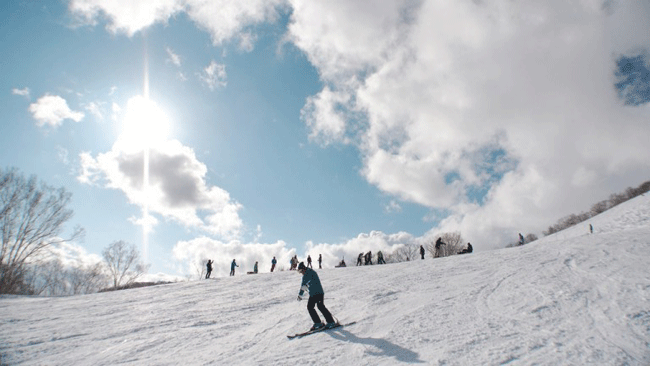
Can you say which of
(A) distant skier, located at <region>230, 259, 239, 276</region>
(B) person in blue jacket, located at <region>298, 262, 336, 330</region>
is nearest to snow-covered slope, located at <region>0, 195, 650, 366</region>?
(B) person in blue jacket, located at <region>298, 262, 336, 330</region>

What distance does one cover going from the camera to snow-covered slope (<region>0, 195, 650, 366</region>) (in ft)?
19.0

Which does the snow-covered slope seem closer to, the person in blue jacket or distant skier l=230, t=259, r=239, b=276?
the person in blue jacket

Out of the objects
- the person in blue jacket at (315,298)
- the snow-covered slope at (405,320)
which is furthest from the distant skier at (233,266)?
the person in blue jacket at (315,298)

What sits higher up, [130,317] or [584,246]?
[584,246]

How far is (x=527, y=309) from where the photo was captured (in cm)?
768

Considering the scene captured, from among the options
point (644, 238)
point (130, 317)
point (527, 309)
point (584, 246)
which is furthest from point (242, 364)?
point (644, 238)

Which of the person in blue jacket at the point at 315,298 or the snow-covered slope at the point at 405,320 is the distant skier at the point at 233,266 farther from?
the person in blue jacket at the point at 315,298

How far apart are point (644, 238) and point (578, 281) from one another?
836 centimetres

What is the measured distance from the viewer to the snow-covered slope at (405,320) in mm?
5789

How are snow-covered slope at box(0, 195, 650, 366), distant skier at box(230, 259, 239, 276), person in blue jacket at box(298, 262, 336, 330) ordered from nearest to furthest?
snow-covered slope at box(0, 195, 650, 366) < person in blue jacket at box(298, 262, 336, 330) < distant skier at box(230, 259, 239, 276)

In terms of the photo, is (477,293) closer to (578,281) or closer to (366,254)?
(578,281)

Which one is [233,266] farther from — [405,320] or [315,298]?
[405,320]

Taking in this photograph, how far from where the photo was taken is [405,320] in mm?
7789

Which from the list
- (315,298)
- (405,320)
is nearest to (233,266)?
(315,298)
